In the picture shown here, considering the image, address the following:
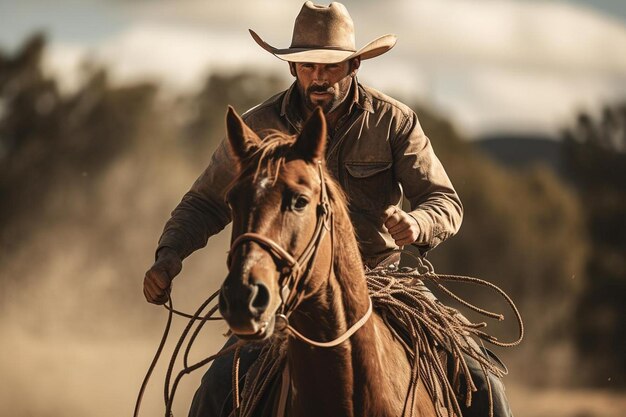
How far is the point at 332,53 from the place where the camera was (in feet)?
21.7

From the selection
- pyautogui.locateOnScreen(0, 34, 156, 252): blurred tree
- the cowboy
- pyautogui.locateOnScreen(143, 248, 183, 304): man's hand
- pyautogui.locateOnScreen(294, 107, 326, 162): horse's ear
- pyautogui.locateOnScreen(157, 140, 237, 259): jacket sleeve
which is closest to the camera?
pyautogui.locateOnScreen(294, 107, 326, 162): horse's ear

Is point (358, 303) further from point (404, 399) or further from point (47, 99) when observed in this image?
point (47, 99)

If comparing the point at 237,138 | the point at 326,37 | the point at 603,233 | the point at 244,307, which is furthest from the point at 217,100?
the point at 244,307

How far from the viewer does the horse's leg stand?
6398 mm

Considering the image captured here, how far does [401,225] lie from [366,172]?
0.89 meters

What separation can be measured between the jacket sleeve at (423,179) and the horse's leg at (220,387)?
37.8 inches

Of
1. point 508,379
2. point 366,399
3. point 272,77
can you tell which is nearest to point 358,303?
point 366,399

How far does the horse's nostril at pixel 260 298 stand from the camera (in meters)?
4.89

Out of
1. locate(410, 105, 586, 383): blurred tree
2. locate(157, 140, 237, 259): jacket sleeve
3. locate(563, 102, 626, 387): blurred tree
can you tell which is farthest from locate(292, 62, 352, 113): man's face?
locate(410, 105, 586, 383): blurred tree

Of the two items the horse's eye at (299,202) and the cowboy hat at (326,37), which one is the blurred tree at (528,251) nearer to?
the cowboy hat at (326,37)

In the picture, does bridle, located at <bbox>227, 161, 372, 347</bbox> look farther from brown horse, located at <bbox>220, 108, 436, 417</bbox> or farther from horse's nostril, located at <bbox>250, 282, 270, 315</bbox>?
horse's nostril, located at <bbox>250, 282, 270, 315</bbox>

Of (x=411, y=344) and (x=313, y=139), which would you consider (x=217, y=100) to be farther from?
(x=313, y=139)

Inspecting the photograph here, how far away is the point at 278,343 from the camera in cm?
598

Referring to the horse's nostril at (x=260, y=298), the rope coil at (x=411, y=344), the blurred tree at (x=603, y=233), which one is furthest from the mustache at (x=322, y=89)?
the blurred tree at (x=603, y=233)
